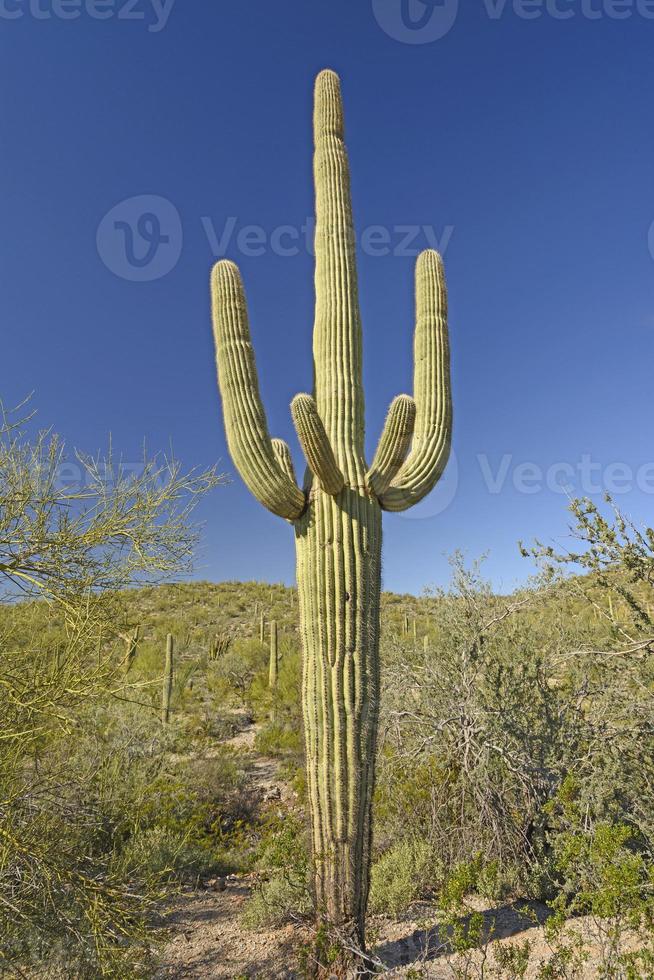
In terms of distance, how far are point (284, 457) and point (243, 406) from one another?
52 centimetres

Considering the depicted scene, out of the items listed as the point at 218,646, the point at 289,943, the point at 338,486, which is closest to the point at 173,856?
the point at 289,943

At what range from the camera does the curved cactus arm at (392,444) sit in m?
4.49

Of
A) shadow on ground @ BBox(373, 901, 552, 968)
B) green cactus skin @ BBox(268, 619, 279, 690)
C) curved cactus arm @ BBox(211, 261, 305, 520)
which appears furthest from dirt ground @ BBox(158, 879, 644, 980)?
green cactus skin @ BBox(268, 619, 279, 690)

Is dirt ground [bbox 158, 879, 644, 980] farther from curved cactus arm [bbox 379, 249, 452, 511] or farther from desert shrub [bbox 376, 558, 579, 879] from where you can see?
curved cactus arm [bbox 379, 249, 452, 511]

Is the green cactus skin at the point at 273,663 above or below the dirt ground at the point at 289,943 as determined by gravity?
above

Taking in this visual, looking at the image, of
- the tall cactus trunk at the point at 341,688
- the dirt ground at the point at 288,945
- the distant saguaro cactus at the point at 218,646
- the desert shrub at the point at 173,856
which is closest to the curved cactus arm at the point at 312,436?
the tall cactus trunk at the point at 341,688

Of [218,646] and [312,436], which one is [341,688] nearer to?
[312,436]

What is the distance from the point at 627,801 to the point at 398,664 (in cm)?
235

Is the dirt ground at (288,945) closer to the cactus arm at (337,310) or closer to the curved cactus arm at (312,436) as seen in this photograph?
the curved cactus arm at (312,436)

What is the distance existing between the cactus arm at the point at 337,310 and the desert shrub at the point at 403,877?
3.25m

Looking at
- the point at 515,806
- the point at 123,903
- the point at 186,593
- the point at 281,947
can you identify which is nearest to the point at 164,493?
the point at 123,903

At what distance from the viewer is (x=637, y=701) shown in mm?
4109

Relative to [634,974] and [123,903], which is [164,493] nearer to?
[123,903]

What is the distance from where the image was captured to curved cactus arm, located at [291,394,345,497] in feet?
13.5
